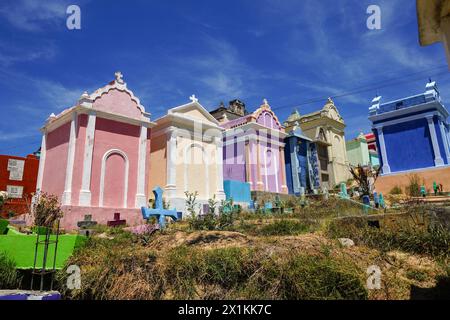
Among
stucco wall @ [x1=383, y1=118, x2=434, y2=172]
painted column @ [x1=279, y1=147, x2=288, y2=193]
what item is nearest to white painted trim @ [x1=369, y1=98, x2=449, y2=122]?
stucco wall @ [x1=383, y1=118, x2=434, y2=172]

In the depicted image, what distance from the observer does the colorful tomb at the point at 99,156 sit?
46.9 feet

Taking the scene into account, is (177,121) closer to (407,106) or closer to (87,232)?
(87,232)

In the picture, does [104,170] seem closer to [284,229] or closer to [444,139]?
[284,229]

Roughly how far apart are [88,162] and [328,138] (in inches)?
830

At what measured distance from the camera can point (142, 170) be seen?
1670 cm

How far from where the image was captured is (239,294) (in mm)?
5371

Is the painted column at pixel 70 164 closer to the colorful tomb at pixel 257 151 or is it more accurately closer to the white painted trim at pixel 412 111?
the colorful tomb at pixel 257 151

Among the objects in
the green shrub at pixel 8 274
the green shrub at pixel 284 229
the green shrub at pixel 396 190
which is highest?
the green shrub at pixel 396 190

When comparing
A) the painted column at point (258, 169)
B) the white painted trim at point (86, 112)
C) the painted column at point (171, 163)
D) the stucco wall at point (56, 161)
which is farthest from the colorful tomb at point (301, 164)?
the stucco wall at point (56, 161)

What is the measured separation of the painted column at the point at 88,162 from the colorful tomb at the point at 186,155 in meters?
3.74

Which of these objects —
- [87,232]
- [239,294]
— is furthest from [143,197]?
[239,294]

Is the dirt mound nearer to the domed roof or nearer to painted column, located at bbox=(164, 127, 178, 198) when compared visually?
painted column, located at bbox=(164, 127, 178, 198)


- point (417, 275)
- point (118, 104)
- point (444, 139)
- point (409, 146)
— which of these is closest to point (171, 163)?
point (118, 104)

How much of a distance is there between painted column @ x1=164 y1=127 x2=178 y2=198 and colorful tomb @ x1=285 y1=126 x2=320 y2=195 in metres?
10.5
